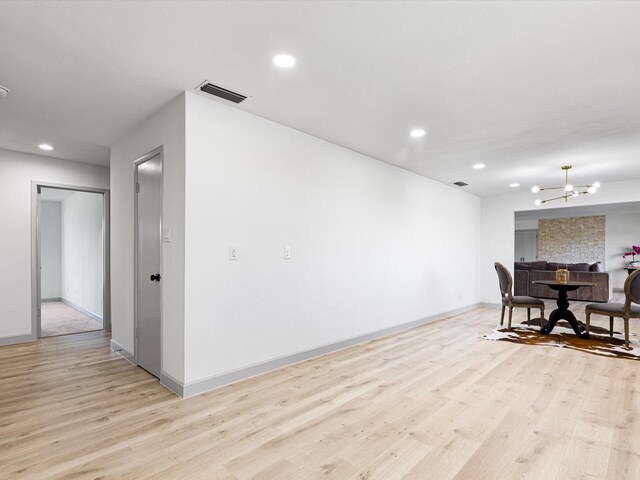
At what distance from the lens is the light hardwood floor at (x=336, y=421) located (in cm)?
194

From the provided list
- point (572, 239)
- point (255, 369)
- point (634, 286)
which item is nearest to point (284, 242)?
point (255, 369)

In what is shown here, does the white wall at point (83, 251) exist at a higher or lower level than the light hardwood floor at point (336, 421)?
higher

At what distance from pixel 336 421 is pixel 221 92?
2751 millimetres

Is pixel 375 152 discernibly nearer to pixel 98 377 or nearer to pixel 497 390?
pixel 497 390

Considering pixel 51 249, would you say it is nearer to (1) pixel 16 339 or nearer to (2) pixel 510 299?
(1) pixel 16 339

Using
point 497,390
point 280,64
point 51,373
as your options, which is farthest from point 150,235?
point 497,390

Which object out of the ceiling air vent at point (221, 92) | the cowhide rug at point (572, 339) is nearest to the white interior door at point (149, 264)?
the ceiling air vent at point (221, 92)

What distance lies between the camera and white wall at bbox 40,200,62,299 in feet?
27.3

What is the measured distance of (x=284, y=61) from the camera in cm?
244

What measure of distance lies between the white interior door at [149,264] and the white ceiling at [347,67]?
2.15 feet

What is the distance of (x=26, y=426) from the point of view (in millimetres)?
2379

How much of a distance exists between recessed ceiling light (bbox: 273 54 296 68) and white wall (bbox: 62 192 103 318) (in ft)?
16.7

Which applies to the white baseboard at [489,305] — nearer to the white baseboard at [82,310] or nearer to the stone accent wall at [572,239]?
the stone accent wall at [572,239]

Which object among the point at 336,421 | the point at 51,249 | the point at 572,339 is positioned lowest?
the point at 572,339
